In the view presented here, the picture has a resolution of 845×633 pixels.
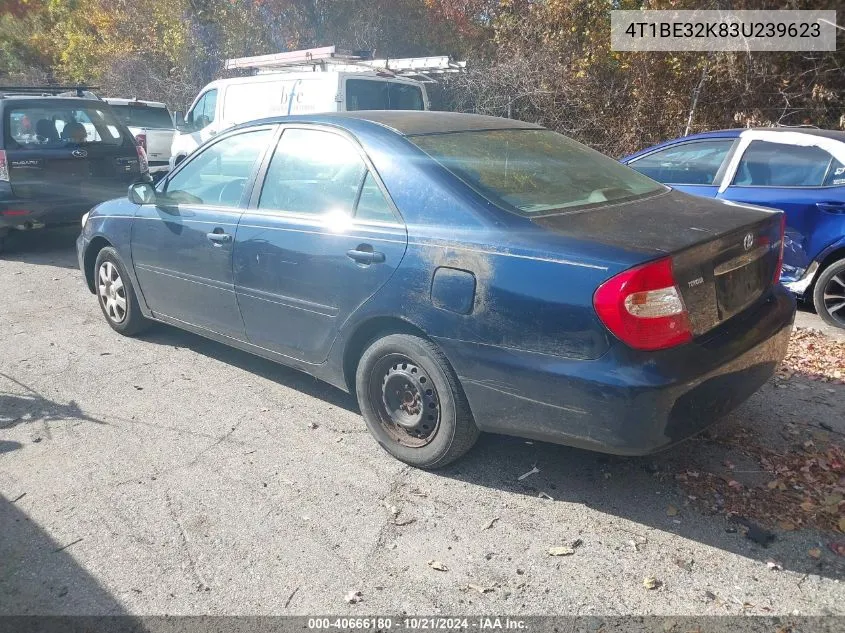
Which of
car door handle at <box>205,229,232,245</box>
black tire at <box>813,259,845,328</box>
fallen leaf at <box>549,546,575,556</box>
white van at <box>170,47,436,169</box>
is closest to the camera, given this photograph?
fallen leaf at <box>549,546,575,556</box>

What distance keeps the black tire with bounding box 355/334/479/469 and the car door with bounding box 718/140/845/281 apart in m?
3.83

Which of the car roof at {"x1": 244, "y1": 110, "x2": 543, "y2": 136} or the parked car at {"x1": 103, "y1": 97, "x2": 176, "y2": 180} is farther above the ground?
the parked car at {"x1": 103, "y1": 97, "x2": 176, "y2": 180}

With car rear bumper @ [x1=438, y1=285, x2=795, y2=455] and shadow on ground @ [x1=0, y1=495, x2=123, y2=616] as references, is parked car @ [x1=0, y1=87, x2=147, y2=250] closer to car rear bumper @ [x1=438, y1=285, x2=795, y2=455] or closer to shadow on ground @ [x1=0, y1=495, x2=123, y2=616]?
shadow on ground @ [x1=0, y1=495, x2=123, y2=616]

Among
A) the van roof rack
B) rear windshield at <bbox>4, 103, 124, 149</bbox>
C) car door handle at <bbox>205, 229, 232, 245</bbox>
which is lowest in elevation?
car door handle at <bbox>205, 229, 232, 245</bbox>

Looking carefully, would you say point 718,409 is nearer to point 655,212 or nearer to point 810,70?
point 655,212

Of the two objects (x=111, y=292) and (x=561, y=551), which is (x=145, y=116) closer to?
(x=111, y=292)

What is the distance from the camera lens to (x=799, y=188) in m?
5.88

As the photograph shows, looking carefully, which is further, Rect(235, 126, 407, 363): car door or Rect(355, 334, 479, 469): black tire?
Rect(235, 126, 407, 363): car door

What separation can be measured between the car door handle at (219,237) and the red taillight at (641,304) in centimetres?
242

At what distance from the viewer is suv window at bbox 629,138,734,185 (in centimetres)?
649

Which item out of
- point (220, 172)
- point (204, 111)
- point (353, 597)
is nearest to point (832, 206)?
point (220, 172)

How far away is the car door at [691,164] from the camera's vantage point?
6.45 meters

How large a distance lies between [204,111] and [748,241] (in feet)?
37.7

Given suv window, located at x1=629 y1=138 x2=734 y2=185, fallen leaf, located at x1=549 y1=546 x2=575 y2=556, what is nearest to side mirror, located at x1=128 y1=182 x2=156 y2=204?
fallen leaf, located at x1=549 y1=546 x2=575 y2=556
